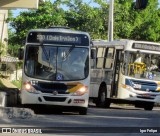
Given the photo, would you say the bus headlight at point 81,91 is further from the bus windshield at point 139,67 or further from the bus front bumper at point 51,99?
the bus windshield at point 139,67

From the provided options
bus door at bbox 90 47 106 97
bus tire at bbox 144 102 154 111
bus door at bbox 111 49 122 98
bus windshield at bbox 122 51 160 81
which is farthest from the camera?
bus door at bbox 90 47 106 97

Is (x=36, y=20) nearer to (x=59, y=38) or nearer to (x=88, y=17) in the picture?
(x=88, y=17)

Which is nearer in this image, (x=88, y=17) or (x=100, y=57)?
(x=100, y=57)

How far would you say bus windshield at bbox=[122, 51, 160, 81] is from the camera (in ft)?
88.3

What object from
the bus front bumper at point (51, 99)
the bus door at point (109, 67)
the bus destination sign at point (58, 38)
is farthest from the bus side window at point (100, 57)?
the bus front bumper at point (51, 99)

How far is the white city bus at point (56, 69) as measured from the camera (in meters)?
20.7

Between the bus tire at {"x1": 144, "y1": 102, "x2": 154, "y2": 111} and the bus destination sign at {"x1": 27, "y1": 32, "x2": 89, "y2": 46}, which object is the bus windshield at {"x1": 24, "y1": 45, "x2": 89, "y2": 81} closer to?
the bus destination sign at {"x1": 27, "y1": 32, "x2": 89, "y2": 46}

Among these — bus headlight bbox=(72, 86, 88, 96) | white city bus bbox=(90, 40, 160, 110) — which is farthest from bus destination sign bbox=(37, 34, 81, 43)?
white city bus bbox=(90, 40, 160, 110)

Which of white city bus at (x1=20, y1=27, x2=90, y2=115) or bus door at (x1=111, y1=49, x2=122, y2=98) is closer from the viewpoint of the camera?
white city bus at (x1=20, y1=27, x2=90, y2=115)

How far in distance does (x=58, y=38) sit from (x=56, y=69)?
1225 mm

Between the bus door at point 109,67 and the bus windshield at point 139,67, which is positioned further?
the bus door at point 109,67

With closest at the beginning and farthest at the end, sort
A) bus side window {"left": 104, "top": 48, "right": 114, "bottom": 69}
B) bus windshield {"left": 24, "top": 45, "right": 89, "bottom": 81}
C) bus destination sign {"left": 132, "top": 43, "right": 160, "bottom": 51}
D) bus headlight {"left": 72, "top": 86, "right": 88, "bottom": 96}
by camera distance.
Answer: bus headlight {"left": 72, "top": 86, "right": 88, "bottom": 96}, bus windshield {"left": 24, "top": 45, "right": 89, "bottom": 81}, bus destination sign {"left": 132, "top": 43, "right": 160, "bottom": 51}, bus side window {"left": 104, "top": 48, "right": 114, "bottom": 69}

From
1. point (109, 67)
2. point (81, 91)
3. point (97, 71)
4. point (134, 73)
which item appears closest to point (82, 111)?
point (81, 91)

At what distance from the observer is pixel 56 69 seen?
21172 mm
